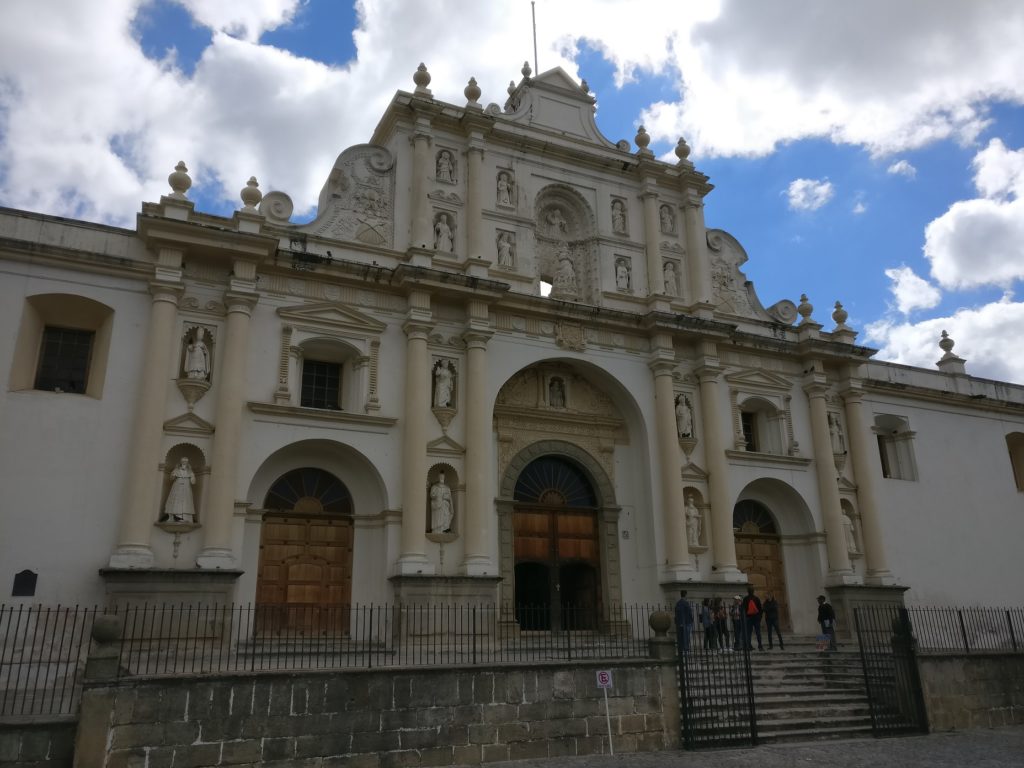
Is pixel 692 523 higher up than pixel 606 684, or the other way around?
pixel 692 523

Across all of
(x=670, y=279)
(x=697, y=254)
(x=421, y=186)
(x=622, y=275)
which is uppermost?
(x=421, y=186)

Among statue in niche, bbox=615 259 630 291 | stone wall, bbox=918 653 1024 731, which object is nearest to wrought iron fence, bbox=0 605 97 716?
stone wall, bbox=918 653 1024 731

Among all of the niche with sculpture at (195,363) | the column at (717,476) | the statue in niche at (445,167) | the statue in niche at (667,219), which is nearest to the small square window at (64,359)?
the niche with sculpture at (195,363)

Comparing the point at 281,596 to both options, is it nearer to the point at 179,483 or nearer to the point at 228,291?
the point at 179,483

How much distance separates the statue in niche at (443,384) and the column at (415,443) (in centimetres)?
20

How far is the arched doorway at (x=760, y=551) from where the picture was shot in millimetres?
22156

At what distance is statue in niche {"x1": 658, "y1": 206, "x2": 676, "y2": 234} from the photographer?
23719 millimetres

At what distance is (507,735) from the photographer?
1205 centimetres

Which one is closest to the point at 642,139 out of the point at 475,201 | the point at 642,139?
the point at 642,139

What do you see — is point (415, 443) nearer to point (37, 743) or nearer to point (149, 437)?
point (149, 437)

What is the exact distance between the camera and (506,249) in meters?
21.0

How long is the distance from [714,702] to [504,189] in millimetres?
13363

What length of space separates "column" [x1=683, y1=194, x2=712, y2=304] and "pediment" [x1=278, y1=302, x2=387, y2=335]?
9133 millimetres

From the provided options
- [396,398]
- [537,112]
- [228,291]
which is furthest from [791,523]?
[228,291]
